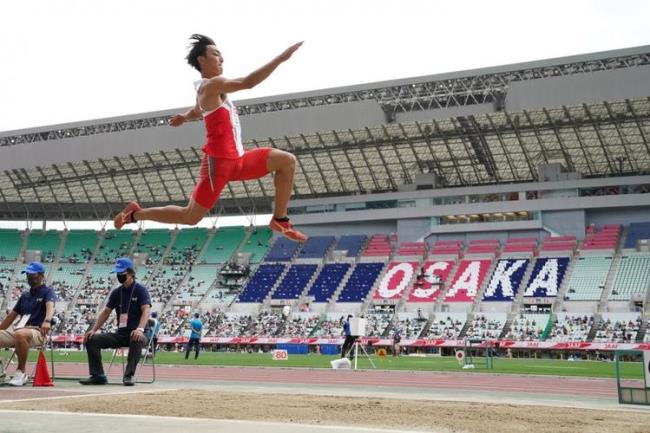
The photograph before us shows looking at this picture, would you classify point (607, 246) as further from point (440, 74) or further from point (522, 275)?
point (440, 74)

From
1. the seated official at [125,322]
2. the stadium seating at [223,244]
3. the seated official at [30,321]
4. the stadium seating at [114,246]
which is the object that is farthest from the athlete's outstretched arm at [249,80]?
the stadium seating at [114,246]

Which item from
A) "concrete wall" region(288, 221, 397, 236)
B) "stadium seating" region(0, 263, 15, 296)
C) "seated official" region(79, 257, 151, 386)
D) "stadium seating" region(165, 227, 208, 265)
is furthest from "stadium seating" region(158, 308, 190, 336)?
"seated official" region(79, 257, 151, 386)

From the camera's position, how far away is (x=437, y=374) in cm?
2133

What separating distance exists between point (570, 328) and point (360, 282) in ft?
49.1

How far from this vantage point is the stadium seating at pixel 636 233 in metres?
47.1

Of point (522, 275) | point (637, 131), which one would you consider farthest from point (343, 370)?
point (637, 131)

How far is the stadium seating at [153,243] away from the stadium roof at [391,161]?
10.9ft

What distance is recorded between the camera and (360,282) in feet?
166

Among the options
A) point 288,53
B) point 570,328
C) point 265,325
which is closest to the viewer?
point 288,53

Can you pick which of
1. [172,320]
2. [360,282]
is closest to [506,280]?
[360,282]

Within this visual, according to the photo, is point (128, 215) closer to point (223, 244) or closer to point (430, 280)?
point (430, 280)

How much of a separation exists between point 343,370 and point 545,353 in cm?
2055

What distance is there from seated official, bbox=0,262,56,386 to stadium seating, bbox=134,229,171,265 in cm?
4847

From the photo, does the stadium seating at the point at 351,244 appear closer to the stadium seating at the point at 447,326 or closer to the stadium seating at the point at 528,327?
the stadium seating at the point at 447,326
